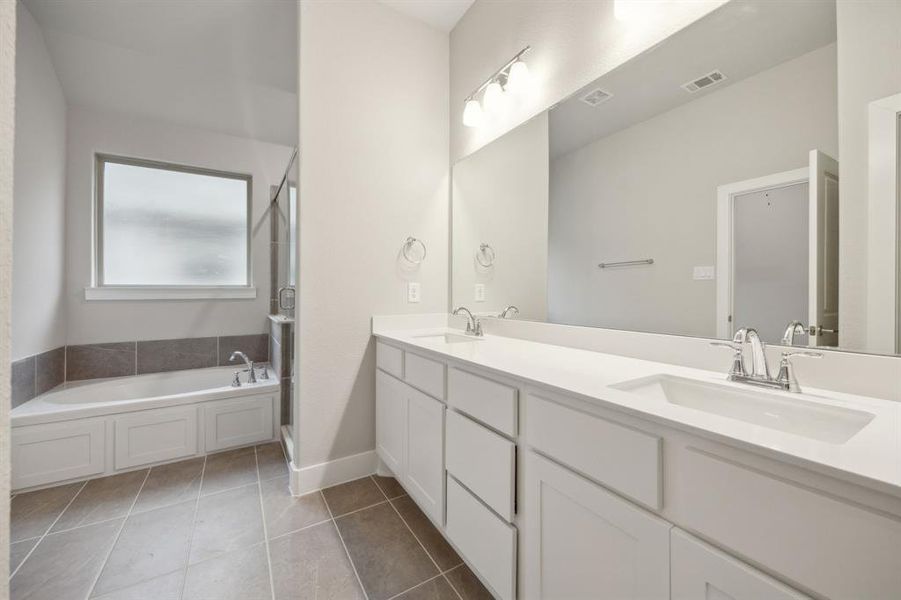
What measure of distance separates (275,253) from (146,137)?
1303 millimetres

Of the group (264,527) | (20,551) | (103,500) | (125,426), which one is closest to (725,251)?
(264,527)

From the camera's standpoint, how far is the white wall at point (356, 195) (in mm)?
1857

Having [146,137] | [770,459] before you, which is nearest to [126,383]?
[146,137]

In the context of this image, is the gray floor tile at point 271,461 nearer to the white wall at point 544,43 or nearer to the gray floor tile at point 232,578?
the gray floor tile at point 232,578

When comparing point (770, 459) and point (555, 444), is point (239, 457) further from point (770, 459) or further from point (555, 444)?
point (770, 459)

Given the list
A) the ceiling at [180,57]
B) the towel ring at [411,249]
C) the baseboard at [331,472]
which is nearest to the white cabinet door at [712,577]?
the baseboard at [331,472]

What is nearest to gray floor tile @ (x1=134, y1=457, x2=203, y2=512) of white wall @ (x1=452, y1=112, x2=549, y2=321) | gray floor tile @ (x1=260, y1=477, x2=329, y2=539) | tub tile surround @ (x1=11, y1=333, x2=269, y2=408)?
gray floor tile @ (x1=260, y1=477, x2=329, y2=539)

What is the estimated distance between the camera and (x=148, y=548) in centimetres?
146

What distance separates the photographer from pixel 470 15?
211 centimetres

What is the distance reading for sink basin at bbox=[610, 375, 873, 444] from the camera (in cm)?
72

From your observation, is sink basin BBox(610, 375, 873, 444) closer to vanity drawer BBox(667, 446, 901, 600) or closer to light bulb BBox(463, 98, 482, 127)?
vanity drawer BBox(667, 446, 901, 600)

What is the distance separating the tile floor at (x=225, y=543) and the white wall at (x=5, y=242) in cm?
117

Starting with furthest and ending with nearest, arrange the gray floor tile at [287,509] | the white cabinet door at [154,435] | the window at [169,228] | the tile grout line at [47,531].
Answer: the window at [169,228] < the white cabinet door at [154,435] < the gray floor tile at [287,509] < the tile grout line at [47,531]

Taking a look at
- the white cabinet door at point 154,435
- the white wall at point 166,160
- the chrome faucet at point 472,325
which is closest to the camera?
the chrome faucet at point 472,325
